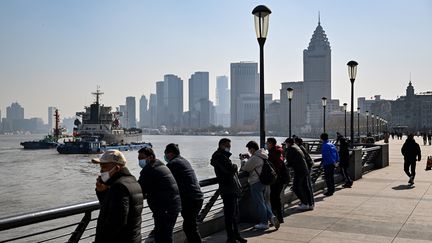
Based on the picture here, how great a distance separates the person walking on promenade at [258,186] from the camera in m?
9.09

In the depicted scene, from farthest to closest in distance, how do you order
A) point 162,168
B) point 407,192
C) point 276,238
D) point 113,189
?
point 407,192, point 276,238, point 162,168, point 113,189

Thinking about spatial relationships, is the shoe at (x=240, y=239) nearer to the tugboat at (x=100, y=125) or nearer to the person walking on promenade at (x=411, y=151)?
the person walking on promenade at (x=411, y=151)

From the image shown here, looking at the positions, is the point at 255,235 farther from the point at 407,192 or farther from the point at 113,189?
the point at 407,192

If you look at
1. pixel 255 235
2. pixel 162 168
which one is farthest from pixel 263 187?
pixel 162 168

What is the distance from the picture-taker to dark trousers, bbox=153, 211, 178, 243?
6234 mm

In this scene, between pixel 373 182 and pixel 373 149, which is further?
pixel 373 149

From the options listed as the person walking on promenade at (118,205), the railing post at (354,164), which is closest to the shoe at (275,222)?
the person walking on promenade at (118,205)

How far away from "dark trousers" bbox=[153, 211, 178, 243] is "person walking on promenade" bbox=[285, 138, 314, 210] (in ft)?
18.1

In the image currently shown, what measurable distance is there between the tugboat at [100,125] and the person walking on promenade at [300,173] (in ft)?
331

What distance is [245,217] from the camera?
10195 millimetres

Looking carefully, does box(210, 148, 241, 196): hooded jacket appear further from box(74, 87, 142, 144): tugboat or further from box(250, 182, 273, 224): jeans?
box(74, 87, 142, 144): tugboat

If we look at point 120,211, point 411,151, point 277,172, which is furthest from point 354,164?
point 120,211

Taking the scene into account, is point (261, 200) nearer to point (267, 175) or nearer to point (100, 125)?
point (267, 175)

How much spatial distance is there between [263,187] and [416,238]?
9.50 ft
